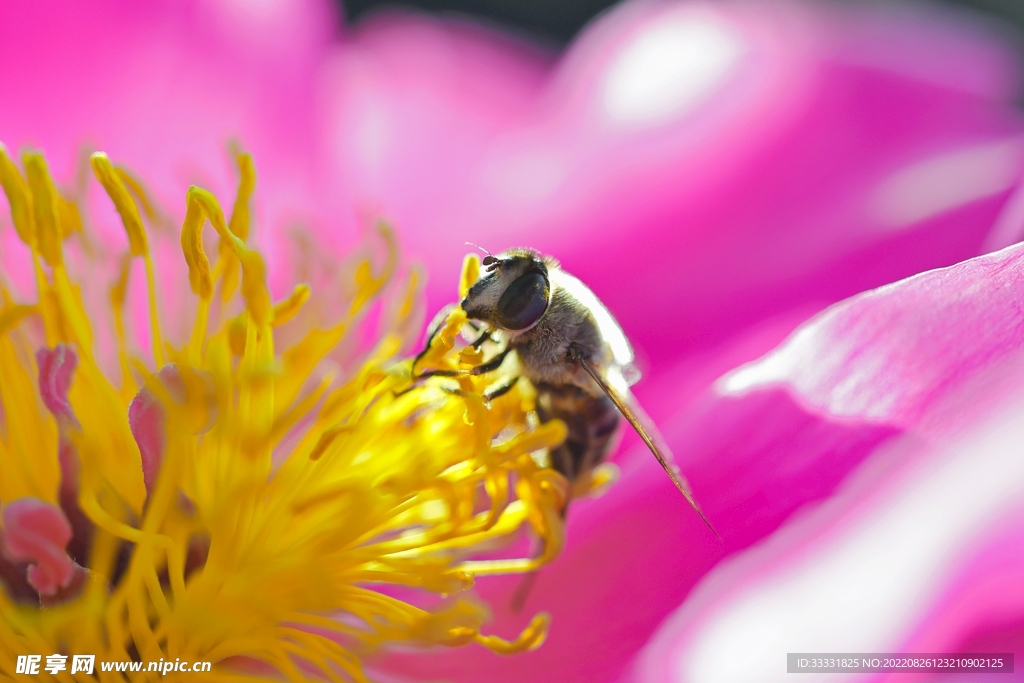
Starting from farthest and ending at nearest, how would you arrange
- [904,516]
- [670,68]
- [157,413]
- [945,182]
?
[670,68], [945,182], [157,413], [904,516]

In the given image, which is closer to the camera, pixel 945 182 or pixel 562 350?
pixel 562 350

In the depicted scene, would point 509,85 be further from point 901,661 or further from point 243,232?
point 901,661

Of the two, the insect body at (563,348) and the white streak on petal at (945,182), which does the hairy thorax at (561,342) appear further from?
the white streak on petal at (945,182)

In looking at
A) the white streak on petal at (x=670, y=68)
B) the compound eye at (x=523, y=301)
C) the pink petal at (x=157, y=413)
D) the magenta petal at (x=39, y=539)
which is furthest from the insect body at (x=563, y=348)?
the white streak on petal at (x=670, y=68)

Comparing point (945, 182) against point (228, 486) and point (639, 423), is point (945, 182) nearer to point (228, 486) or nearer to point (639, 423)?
point (639, 423)

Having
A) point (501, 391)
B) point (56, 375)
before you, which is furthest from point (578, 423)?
→ point (56, 375)
